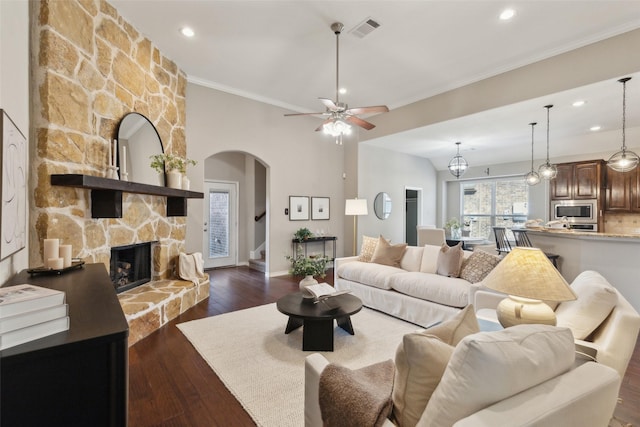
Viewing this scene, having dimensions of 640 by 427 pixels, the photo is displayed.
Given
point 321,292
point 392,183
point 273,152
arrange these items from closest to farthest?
1. point 321,292
2. point 273,152
3. point 392,183

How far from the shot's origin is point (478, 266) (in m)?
3.45

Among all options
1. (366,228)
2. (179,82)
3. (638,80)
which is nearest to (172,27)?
(179,82)

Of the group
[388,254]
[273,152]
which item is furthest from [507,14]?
[273,152]

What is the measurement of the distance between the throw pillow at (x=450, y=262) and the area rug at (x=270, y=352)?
781 mm

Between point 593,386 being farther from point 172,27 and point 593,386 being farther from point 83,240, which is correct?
point 172,27

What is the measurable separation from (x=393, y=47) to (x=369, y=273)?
120 inches

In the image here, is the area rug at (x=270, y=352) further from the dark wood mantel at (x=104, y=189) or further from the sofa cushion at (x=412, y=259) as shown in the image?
the dark wood mantel at (x=104, y=189)

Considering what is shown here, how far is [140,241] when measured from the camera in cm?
375

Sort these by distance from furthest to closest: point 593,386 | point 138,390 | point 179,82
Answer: point 179,82, point 138,390, point 593,386

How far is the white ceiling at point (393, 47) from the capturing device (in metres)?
3.23

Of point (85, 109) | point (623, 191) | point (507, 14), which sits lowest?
point (623, 191)

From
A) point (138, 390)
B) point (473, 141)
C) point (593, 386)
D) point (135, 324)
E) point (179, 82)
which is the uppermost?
point (179, 82)

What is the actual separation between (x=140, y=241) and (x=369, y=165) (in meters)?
5.00

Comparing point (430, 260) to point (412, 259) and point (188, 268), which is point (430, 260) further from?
point (188, 268)
